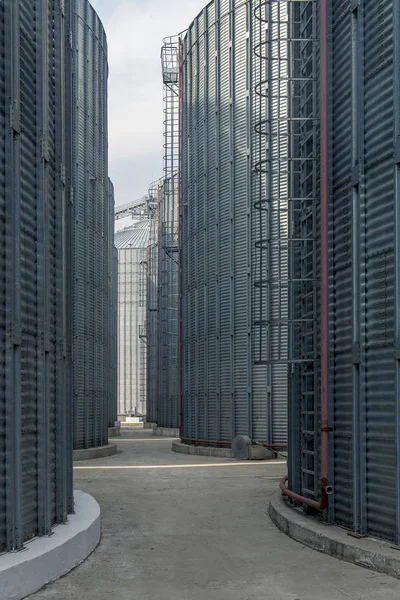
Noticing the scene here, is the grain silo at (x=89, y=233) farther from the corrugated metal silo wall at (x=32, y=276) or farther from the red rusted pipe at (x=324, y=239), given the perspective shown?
the red rusted pipe at (x=324, y=239)

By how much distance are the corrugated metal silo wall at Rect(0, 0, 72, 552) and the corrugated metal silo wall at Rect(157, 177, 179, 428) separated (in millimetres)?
29282

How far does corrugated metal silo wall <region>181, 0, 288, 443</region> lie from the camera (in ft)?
80.6

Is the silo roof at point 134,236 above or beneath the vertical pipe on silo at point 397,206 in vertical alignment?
above

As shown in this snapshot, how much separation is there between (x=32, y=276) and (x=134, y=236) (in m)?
57.1

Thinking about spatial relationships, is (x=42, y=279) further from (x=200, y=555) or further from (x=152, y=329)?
(x=152, y=329)

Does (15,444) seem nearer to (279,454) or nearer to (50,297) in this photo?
(50,297)

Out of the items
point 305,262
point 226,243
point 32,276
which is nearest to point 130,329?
point 226,243

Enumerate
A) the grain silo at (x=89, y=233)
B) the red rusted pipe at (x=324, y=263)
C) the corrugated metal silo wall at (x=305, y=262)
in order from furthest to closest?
the grain silo at (x=89, y=233) → the corrugated metal silo wall at (x=305, y=262) → the red rusted pipe at (x=324, y=263)

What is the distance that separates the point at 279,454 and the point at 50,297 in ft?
48.9

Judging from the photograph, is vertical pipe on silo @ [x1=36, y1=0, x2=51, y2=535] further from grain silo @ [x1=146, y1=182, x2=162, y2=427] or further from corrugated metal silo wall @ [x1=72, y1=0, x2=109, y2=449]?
grain silo @ [x1=146, y1=182, x2=162, y2=427]

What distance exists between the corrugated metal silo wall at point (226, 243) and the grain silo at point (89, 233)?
3384 mm

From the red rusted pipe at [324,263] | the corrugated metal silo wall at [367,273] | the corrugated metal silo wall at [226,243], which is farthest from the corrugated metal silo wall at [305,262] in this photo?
the corrugated metal silo wall at [226,243]

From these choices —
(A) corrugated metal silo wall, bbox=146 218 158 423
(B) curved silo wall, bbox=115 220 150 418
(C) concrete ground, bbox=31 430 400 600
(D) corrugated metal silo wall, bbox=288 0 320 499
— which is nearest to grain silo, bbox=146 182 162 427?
(A) corrugated metal silo wall, bbox=146 218 158 423

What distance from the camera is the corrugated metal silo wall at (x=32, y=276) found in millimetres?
8438
